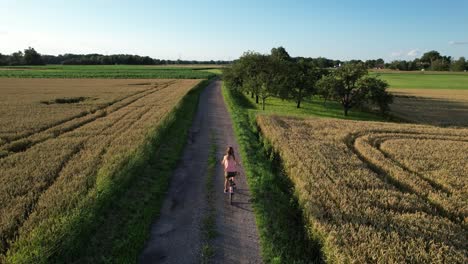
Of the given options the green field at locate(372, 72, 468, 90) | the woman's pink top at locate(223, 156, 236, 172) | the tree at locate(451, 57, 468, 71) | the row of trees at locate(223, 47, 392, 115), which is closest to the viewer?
the woman's pink top at locate(223, 156, 236, 172)

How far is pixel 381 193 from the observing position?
1098 cm

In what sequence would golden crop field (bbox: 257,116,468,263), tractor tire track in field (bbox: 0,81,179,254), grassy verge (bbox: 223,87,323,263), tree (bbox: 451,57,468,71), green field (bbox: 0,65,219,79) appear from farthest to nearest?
tree (bbox: 451,57,468,71)
green field (bbox: 0,65,219,79)
tractor tire track in field (bbox: 0,81,179,254)
grassy verge (bbox: 223,87,323,263)
golden crop field (bbox: 257,116,468,263)

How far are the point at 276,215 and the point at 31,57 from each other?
20395 centimetres

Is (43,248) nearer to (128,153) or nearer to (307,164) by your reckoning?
(128,153)

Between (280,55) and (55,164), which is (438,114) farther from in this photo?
(55,164)

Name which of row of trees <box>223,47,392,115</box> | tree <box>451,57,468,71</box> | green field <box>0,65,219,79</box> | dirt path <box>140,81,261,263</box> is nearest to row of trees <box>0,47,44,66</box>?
green field <box>0,65,219,79</box>

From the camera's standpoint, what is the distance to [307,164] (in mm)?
13875

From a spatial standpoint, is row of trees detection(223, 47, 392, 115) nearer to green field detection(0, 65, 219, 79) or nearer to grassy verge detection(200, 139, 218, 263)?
grassy verge detection(200, 139, 218, 263)

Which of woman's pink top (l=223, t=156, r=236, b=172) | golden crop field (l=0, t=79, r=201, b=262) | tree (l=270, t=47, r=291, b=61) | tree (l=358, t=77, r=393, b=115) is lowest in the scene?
golden crop field (l=0, t=79, r=201, b=262)

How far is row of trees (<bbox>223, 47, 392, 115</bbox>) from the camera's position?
135 feet

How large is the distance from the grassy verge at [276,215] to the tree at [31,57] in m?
197

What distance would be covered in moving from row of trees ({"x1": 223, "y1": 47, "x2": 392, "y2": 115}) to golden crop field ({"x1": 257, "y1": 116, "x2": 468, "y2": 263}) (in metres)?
20.6

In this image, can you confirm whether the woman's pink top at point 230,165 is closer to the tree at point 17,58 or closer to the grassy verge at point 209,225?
the grassy verge at point 209,225

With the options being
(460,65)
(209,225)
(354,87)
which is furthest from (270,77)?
(460,65)
